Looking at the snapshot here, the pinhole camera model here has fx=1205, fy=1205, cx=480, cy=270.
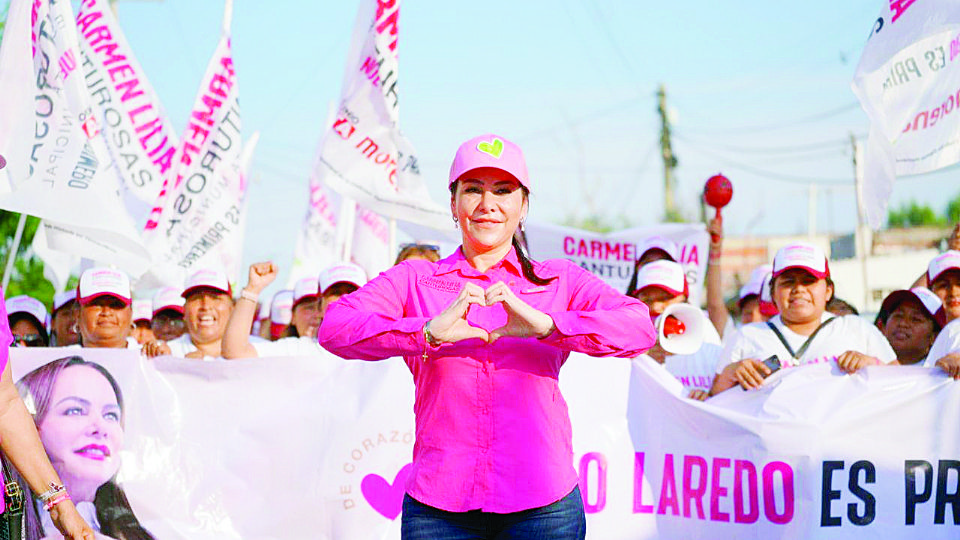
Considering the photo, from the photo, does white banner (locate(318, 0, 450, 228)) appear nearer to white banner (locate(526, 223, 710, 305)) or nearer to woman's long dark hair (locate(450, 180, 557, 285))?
white banner (locate(526, 223, 710, 305))

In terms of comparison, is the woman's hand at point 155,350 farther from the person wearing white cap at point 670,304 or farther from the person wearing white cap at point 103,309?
the person wearing white cap at point 670,304

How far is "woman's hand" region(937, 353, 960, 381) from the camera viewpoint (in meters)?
5.72

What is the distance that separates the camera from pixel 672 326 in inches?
237

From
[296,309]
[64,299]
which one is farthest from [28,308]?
[296,309]

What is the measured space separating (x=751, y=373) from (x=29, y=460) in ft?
11.4

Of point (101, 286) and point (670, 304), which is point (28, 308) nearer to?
point (101, 286)

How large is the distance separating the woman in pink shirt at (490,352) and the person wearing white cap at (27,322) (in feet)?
16.2

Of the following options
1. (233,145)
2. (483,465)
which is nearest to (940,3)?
(483,465)

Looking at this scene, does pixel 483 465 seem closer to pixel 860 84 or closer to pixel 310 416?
pixel 310 416

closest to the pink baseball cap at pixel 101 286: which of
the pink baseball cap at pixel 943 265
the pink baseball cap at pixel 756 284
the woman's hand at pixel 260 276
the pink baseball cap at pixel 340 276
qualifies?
the woman's hand at pixel 260 276

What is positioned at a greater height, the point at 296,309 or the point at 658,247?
the point at 658,247

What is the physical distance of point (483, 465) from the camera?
336 cm

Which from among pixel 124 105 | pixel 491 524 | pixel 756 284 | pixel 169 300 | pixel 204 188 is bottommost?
pixel 491 524

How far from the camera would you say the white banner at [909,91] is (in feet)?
22.0
